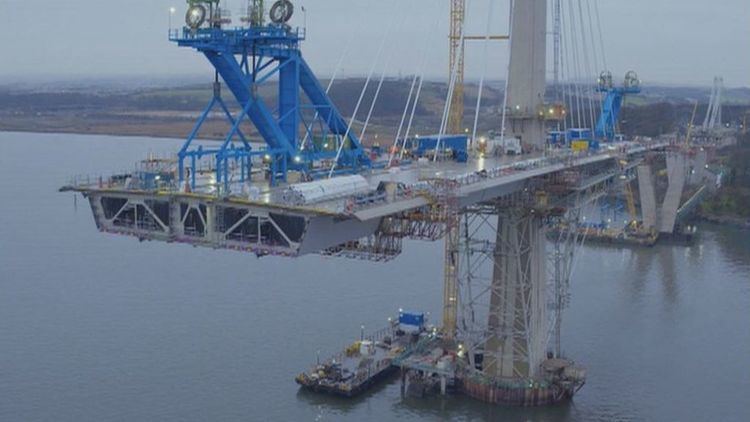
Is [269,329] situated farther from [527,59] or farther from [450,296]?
[527,59]

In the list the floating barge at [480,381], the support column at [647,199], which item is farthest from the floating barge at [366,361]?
the support column at [647,199]

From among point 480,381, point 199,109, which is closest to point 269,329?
point 480,381

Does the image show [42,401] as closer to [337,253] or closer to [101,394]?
[101,394]

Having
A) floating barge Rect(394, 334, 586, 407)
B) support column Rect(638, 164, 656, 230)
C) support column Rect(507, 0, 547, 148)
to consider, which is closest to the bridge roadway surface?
floating barge Rect(394, 334, 586, 407)

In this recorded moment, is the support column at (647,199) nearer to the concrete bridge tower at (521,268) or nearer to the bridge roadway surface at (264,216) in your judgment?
the concrete bridge tower at (521,268)

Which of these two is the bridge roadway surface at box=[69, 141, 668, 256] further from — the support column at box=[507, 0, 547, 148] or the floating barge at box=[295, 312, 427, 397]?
the floating barge at box=[295, 312, 427, 397]

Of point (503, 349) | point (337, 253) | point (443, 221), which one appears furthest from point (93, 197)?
point (503, 349)
